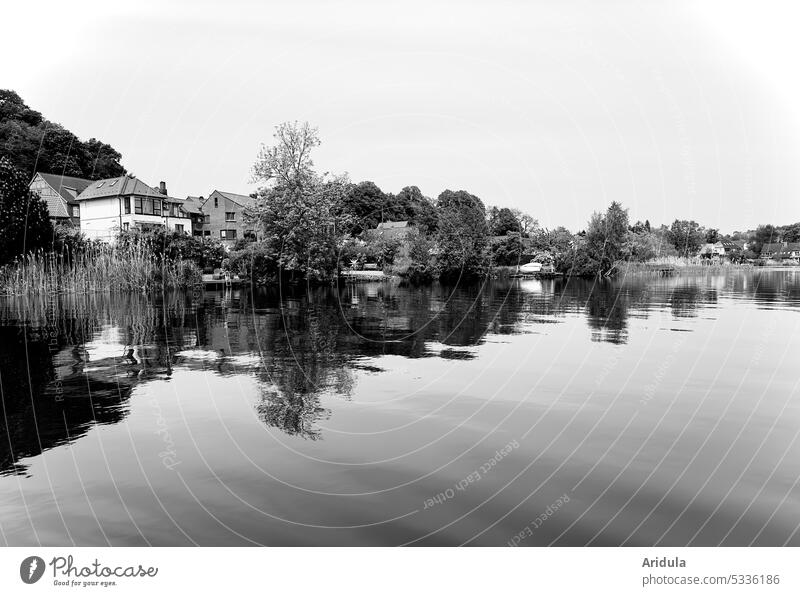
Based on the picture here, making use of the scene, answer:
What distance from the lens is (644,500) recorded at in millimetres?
6570

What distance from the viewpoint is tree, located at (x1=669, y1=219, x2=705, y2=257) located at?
130 m

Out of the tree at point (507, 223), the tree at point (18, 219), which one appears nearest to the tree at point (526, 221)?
the tree at point (507, 223)

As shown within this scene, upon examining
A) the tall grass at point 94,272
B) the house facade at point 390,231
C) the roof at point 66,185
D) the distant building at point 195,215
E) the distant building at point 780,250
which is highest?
the roof at point 66,185

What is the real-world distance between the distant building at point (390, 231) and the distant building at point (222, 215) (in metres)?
22.4

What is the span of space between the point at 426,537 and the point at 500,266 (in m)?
84.6

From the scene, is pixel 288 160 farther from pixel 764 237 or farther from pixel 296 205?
pixel 764 237

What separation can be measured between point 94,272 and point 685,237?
12165 cm

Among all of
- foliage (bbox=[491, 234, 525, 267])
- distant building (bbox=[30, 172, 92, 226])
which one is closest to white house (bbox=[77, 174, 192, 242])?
distant building (bbox=[30, 172, 92, 226])

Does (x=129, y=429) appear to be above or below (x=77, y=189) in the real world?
below

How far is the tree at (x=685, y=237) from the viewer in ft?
425

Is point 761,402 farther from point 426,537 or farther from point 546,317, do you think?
point 546,317

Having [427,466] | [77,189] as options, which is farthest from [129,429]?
[77,189]

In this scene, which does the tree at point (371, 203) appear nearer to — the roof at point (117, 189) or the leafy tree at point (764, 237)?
the roof at point (117, 189)

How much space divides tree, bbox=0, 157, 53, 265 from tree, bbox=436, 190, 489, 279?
38544 millimetres
